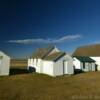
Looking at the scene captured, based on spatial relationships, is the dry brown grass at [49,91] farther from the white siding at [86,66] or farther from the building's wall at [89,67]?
the building's wall at [89,67]

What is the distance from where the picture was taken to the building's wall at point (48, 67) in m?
28.6

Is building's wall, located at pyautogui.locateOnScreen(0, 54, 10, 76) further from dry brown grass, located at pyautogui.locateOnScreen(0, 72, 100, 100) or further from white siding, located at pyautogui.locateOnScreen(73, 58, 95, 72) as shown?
white siding, located at pyautogui.locateOnScreen(73, 58, 95, 72)

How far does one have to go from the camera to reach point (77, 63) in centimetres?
3853

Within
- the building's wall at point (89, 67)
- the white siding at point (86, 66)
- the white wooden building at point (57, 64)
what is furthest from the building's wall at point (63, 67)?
the building's wall at point (89, 67)

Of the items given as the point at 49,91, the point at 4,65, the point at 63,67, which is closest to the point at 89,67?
the point at 63,67

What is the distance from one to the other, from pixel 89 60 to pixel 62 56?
11698 mm

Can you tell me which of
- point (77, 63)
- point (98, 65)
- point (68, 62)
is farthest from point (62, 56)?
point (98, 65)

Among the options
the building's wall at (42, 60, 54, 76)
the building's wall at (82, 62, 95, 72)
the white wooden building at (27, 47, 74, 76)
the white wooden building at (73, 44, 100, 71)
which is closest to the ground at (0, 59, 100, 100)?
the white wooden building at (27, 47, 74, 76)

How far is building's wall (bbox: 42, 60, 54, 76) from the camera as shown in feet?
93.8

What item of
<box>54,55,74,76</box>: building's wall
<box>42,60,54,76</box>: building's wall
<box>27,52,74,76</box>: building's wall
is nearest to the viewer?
<box>27,52,74,76</box>: building's wall

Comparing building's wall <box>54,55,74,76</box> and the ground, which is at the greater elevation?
building's wall <box>54,55,74,76</box>

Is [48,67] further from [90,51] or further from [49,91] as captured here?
[90,51]

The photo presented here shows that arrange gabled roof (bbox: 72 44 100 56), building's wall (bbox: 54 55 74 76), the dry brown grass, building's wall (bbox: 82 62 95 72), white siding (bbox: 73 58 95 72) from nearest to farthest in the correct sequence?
the dry brown grass
building's wall (bbox: 54 55 74 76)
white siding (bbox: 73 58 95 72)
building's wall (bbox: 82 62 95 72)
gabled roof (bbox: 72 44 100 56)

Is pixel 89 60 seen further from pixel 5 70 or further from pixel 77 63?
pixel 5 70
